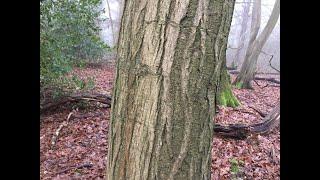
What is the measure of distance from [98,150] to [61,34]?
229cm

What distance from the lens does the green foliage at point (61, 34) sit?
478 centimetres

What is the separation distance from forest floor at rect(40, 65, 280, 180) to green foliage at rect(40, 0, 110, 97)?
2.00 feet

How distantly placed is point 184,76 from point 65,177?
2797mm

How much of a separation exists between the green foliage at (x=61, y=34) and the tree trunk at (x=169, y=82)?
3895 millimetres

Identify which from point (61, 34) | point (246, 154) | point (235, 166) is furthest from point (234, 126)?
point (61, 34)

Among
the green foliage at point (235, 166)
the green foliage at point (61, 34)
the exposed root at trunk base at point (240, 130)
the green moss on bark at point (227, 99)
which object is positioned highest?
the green foliage at point (61, 34)

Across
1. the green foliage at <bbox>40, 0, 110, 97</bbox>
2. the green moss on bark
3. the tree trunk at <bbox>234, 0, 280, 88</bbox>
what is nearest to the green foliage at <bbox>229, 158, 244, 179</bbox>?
the green moss on bark

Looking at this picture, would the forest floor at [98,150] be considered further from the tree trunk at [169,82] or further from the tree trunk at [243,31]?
the tree trunk at [243,31]

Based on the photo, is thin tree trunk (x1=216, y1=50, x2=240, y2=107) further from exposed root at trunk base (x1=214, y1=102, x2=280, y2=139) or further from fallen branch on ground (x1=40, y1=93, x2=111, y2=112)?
fallen branch on ground (x1=40, y1=93, x2=111, y2=112)

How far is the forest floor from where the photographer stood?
3564mm

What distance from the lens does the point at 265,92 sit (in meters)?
8.23

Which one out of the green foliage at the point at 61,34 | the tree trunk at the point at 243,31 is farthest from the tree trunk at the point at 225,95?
the tree trunk at the point at 243,31

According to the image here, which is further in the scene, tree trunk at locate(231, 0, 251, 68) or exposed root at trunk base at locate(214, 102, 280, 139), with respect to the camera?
Result: tree trunk at locate(231, 0, 251, 68)
